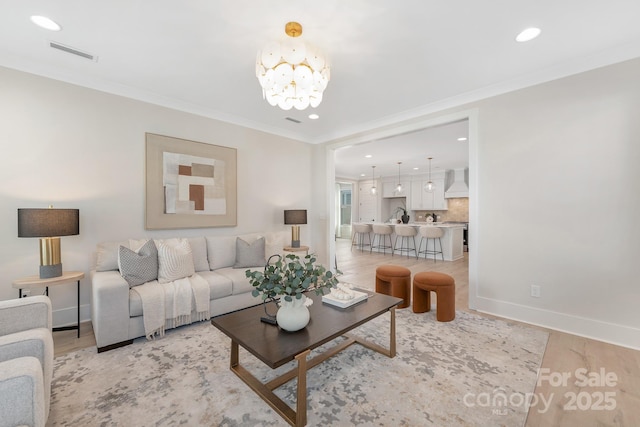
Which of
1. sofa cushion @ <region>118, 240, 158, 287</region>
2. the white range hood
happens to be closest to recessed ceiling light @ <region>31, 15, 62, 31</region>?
sofa cushion @ <region>118, 240, 158, 287</region>

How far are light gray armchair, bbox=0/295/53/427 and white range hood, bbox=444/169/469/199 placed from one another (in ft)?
29.1

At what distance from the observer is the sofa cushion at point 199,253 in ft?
10.9

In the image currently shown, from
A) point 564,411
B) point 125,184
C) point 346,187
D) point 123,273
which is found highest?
point 346,187

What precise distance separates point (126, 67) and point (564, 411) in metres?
4.43

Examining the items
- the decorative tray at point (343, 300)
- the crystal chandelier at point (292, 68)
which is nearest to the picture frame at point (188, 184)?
the crystal chandelier at point (292, 68)

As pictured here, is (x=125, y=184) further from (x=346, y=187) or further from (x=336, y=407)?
(x=346, y=187)

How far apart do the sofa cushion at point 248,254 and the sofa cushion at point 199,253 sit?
372 millimetres

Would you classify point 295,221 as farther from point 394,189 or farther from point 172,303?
point 394,189

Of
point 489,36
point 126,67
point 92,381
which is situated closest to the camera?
point 92,381

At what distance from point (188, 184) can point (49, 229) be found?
4.87ft

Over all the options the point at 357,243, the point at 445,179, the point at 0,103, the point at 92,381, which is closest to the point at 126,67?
the point at 0,103

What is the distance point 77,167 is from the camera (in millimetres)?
2863

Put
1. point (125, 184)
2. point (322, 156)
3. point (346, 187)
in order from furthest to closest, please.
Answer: point (346, 187), point (322, 156), point (125, 184)

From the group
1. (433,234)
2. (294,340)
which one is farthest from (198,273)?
(433,234)
